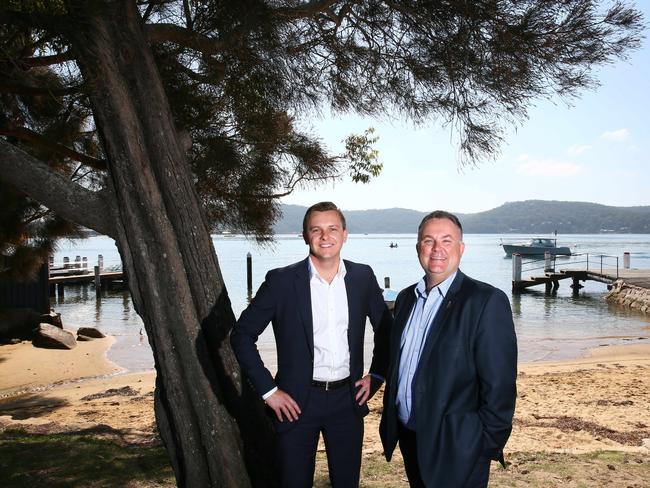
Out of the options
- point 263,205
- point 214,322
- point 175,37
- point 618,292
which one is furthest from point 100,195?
point 618,292

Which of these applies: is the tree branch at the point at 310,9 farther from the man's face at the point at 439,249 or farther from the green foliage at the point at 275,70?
the man's face at the point at 439,249

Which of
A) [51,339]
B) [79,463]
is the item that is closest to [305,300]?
[79,463]

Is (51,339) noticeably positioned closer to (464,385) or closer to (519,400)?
(519,400)

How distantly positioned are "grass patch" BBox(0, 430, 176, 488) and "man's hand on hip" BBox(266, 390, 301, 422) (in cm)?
179

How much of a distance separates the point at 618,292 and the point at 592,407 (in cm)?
1789

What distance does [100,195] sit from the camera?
122 inches

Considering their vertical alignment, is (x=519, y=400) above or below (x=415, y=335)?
below

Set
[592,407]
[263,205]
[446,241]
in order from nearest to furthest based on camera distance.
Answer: [446,241]
[263,205]
[592,407]

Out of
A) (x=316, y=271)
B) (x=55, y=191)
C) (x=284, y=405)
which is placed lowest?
(x=284, y=405)

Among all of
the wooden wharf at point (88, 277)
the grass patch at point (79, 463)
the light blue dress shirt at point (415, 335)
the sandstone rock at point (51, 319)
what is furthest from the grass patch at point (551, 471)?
the wooden wharf at point (88, 277)

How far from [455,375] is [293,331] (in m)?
0.70

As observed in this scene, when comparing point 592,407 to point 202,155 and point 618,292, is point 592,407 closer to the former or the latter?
point 202,155

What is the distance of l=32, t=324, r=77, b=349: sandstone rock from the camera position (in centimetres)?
1316

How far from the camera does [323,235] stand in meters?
2.27
